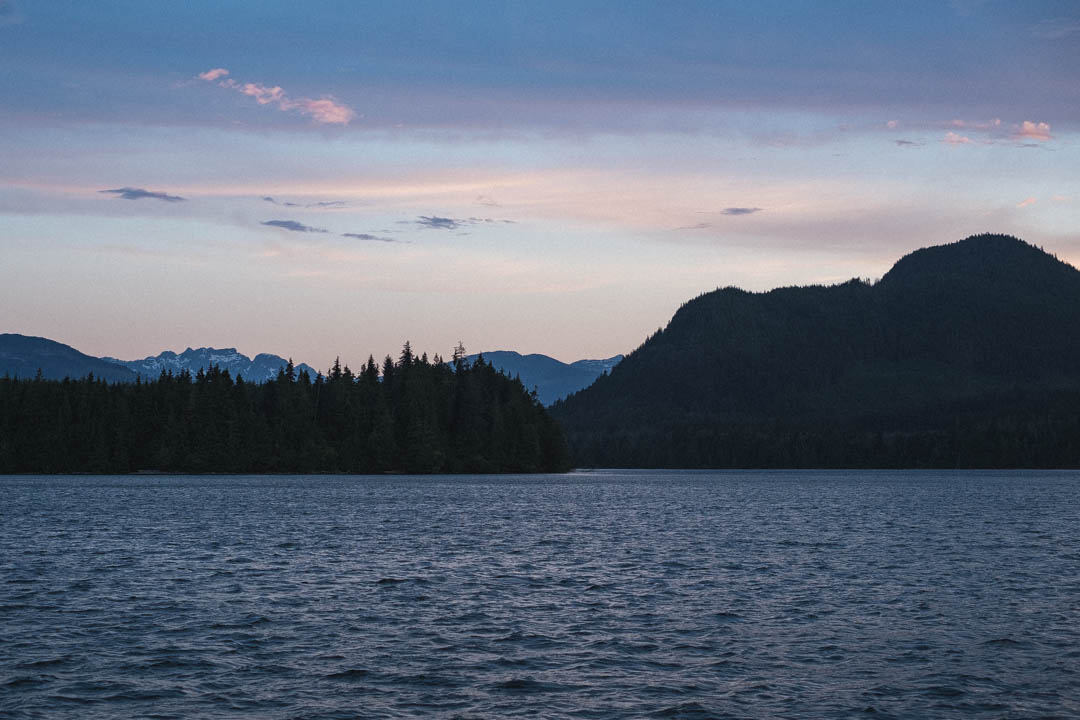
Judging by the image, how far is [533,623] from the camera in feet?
133

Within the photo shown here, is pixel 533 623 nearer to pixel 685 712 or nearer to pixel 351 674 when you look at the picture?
pixel 351 674

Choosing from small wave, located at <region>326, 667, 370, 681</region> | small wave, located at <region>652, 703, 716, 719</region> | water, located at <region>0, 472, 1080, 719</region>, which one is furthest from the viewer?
small wave, located at <region>326, 667, 370, 681</region>

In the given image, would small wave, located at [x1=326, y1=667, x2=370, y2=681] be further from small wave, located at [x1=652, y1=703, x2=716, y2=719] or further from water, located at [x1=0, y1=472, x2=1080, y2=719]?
small wave, located at [x1=652, y1=703, x2=716, y2=719]

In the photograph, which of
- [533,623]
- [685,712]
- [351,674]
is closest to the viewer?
[685,712]

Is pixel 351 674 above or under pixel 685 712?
under

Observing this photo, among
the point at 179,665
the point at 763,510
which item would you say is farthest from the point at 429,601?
the point at 763,510

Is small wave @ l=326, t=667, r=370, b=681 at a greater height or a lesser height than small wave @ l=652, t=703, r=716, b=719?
lesser

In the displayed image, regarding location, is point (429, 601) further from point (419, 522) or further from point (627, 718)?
point (419, 522)

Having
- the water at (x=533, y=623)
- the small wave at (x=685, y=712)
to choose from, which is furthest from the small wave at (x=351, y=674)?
the small wave at (x=685, y=712)

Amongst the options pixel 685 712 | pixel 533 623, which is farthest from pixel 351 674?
pixel 533 623

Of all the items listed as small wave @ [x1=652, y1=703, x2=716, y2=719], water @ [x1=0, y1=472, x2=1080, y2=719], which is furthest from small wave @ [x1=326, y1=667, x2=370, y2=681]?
small wave @ [x1=652, y1=703, x2=716, y2=719]

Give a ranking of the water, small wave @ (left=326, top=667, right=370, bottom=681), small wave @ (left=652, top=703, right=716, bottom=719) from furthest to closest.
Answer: small wave @ (left=326, top=667, right=370, bottom=681) → the water → small wave @ (left=652, top=703, right=716, bottom=719)

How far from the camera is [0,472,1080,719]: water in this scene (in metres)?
28.7

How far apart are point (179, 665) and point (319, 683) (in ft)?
17.3
